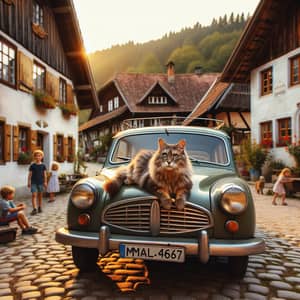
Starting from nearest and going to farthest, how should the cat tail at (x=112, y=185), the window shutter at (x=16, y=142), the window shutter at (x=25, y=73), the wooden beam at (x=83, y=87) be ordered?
the cat tail at (x=112, y=185) → the window shutter at (x=16, y=142) → the window shutter at (x=25, y=73) → the wooden beam at (x=83, y=87)

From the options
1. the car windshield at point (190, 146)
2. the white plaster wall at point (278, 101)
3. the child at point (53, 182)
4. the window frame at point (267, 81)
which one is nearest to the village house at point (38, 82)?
the child at point (53, 182)

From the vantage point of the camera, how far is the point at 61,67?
1655 cm

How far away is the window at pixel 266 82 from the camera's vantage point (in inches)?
696

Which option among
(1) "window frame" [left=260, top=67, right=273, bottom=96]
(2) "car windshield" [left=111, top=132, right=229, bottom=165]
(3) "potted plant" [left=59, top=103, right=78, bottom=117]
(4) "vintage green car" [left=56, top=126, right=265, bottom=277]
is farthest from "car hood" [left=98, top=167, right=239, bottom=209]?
(1) "window frame" [left=260, top=67, right=273, bottom=96]

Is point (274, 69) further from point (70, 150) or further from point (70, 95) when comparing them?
point (70, 150)

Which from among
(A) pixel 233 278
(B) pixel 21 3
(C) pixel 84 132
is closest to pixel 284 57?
(B) pixel 21 3

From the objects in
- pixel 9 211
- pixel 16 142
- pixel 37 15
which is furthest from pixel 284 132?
pixel 9 211

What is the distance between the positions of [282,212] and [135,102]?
27143mm

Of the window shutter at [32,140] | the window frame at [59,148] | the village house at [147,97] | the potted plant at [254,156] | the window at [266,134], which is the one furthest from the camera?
the village house at [147,97]

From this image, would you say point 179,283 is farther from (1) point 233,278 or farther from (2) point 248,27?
(2) point 248,27

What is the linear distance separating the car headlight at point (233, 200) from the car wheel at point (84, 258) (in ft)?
5.06

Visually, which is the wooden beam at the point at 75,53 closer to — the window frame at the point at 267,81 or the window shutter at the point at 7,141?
the window shutter at the point at 7,141

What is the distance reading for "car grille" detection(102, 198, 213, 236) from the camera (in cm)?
333

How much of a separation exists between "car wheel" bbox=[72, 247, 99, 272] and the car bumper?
1.38 ft
